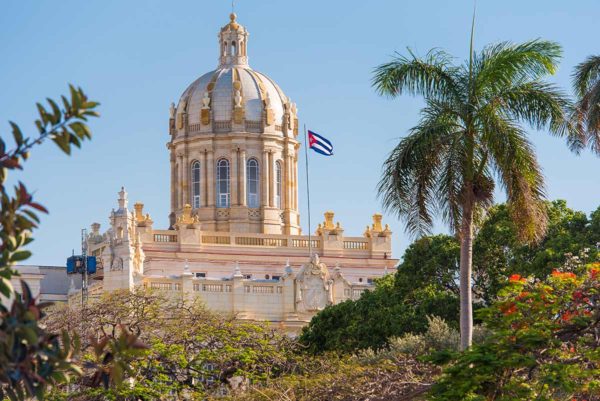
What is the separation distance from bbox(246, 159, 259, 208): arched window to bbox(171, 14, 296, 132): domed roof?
2.51 m

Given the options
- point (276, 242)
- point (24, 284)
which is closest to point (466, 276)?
point (24, 284)

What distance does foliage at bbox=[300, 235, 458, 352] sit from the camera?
51.7m

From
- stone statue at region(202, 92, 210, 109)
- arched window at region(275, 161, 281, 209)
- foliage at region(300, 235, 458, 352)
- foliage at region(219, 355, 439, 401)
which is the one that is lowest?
foliage at region(219, 355, 439, 401)

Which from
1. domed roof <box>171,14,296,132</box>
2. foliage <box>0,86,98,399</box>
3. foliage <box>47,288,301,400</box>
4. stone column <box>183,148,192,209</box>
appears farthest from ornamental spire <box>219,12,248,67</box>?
foliage <box>0,86,98,399</box>

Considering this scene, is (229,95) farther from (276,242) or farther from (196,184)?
(276,242)

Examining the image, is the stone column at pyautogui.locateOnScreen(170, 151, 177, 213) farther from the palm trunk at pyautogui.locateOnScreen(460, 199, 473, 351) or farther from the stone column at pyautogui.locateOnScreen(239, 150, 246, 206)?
the palm trunk at pyautogui.locateOnScreen(460, 199, 473, 351)

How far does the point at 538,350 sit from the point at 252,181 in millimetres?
60802

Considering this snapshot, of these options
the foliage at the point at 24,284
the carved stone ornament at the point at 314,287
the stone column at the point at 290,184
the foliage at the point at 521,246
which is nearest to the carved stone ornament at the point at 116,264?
the carved stone ornament at the point at 314,287

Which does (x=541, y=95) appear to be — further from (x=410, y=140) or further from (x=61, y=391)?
(x=61, y=391)

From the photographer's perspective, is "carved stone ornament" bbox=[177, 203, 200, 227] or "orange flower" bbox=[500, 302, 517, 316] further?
"carved stone ornament" bbox=[177, 203, 200, 227]

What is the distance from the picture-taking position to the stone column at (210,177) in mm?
86562

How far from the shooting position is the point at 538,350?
27.4 m

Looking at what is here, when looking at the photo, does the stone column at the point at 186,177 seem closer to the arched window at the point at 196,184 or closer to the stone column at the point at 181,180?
the stone column at the point at 181,180

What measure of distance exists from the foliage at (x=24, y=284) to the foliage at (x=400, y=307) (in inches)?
1347
